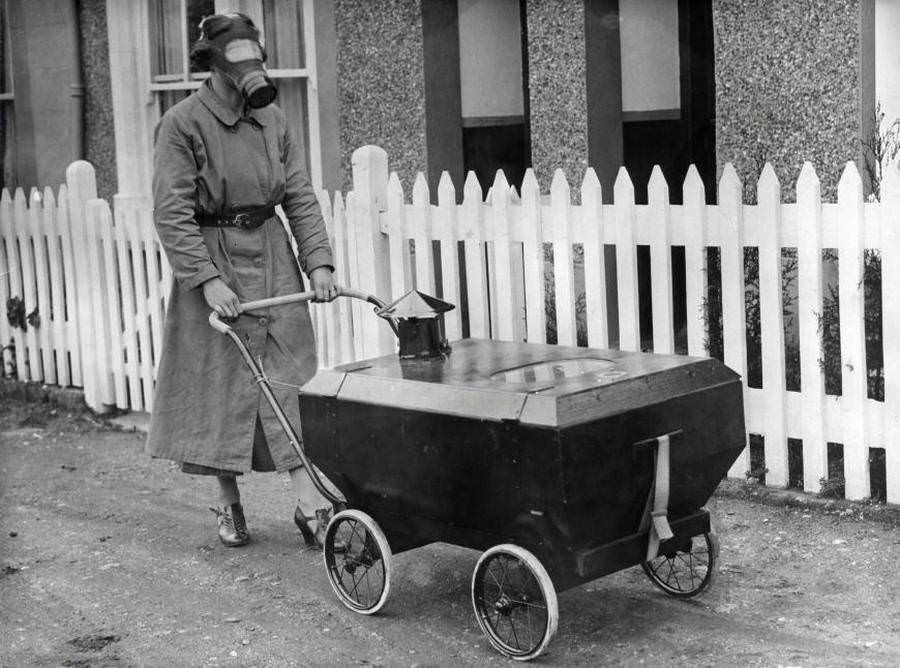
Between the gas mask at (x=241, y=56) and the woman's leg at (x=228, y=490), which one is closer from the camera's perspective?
the gas mask at (x=241, y=56)

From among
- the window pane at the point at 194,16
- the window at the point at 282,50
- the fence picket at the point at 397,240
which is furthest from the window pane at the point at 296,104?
the fence picket at the point at 397,240

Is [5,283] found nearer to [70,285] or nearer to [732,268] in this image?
[70,285]

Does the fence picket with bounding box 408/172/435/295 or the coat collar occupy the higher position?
the coat collar

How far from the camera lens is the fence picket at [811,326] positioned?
18.6 ft

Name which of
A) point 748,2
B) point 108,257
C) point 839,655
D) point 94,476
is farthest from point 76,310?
point 839,655

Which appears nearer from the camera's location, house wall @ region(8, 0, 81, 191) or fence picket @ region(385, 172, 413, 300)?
fence picket @ region(385, 172, 413, 300)

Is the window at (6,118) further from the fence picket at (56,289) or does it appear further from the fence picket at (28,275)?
the fence picket at (56,289)

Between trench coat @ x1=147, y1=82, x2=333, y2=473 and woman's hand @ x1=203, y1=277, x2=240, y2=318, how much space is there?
0.06 meters

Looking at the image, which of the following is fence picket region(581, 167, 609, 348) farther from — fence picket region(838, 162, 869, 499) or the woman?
the woman

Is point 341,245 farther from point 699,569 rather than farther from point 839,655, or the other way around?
point 839,655

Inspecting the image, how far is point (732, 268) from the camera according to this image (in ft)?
19.3

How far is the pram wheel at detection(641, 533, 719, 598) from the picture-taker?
4688 millimetres

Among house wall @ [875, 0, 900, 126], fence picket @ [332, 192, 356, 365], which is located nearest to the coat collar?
fence picket @ [332, 192, 356, 365]

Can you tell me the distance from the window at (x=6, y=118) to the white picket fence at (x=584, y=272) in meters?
2.42
